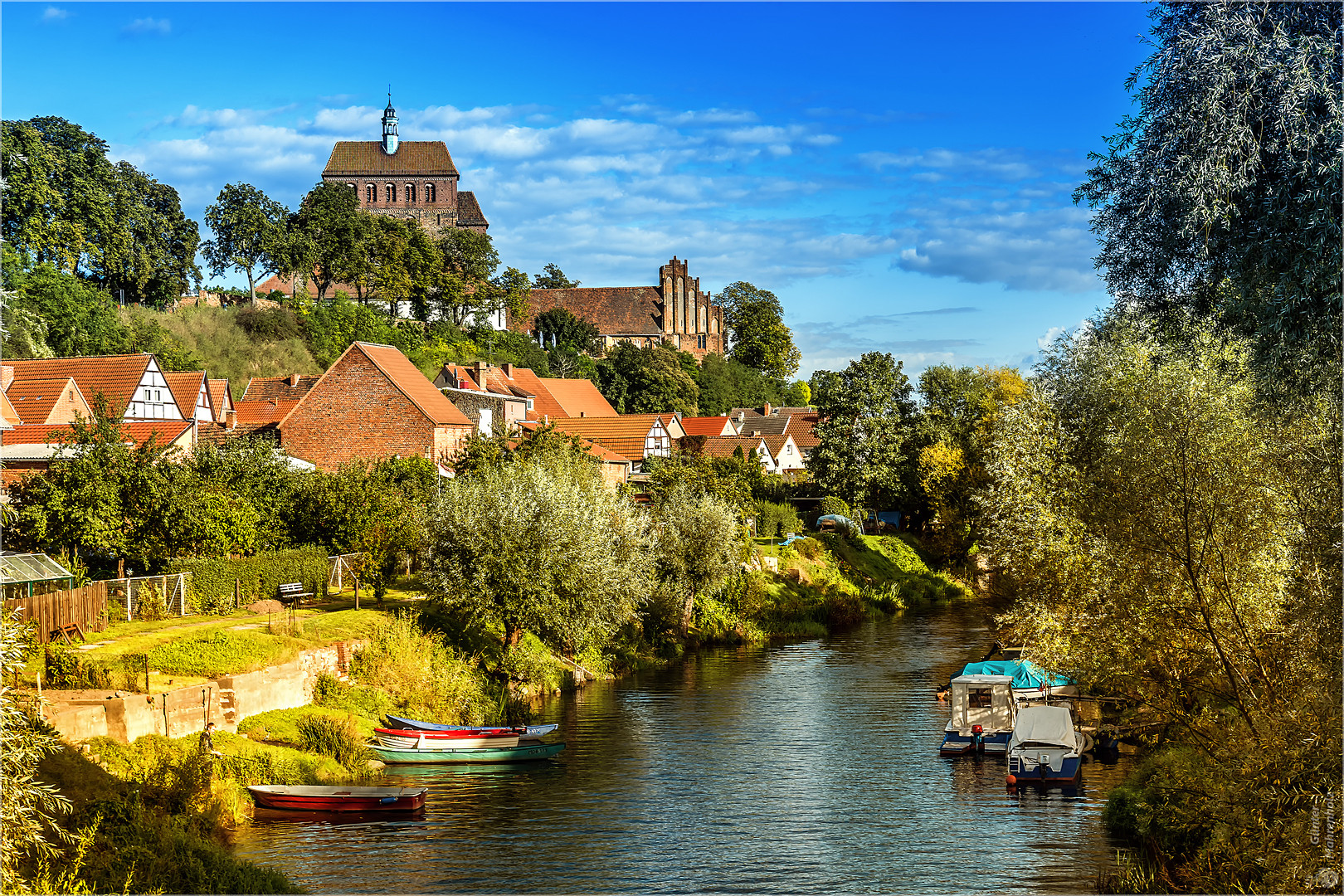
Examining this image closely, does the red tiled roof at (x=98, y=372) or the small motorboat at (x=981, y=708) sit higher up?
the red tiled roof at (x=98, y=372)

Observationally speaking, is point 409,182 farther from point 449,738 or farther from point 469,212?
point 449,738

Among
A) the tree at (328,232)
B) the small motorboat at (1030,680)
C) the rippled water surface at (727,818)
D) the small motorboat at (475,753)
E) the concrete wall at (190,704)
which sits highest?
the tree at (328,232)

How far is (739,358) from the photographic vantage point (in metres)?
155

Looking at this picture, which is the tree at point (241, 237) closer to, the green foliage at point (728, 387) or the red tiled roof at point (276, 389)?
the red tiled roof at point (276, 389)

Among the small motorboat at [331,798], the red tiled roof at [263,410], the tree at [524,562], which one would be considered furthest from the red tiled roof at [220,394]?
the small motorboat at [331,798]

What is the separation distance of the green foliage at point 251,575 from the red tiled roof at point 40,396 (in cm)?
1908

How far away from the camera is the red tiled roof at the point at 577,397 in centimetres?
9900

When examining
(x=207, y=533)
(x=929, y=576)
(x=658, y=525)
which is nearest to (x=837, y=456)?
(x=929, y=576)

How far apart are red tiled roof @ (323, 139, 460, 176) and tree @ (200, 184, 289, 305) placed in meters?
49.8

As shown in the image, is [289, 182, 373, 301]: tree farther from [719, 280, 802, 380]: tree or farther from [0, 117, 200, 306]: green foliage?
[719, 280, 802, 380]: tree

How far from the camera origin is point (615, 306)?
155 meters

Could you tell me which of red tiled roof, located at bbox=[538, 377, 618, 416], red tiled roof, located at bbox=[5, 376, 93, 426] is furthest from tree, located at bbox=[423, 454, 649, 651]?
red tiled roof, located at bbox=[538, 377, 618, 416]

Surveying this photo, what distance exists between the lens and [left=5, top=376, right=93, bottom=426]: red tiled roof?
4875cm

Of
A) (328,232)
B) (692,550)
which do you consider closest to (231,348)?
(328,232)
